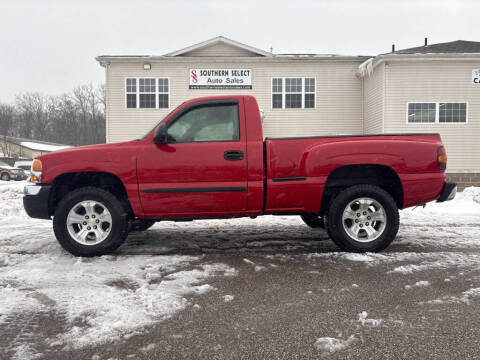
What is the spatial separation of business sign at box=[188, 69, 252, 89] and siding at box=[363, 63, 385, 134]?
486 centimetres

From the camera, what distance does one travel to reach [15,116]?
236 ft

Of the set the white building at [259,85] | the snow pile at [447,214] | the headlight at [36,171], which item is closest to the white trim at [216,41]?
the white building at [259,85]

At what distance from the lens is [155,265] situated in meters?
4.19

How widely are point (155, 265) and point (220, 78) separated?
41.9 feet

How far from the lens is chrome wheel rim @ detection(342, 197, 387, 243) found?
4715 millimetres

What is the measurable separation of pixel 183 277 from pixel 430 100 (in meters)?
14.1

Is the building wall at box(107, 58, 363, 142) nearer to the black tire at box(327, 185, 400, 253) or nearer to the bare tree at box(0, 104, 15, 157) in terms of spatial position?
the black tire at box(327, 185, 400, 253)

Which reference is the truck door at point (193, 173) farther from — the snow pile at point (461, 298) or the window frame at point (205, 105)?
the snow pile at point (461, 298)

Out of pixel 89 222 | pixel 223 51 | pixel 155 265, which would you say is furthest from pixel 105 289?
pixel 223 51

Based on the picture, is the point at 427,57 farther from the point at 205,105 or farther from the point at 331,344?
the point at 331,344

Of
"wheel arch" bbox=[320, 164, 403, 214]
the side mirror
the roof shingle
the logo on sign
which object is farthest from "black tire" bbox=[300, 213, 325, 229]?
the roof shingle

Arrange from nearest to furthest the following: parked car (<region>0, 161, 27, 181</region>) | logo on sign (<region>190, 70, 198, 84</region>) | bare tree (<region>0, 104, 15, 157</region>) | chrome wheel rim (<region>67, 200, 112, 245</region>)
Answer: chrome wheel rim (<region>67, 200, 112, 245</region>) < logo on sign (<region>190, 70, 198, 84</region>) < parked car (<region>0, 161, 27, 181</region>) < bare tree (<region>0, 104, 15, 157</region>)

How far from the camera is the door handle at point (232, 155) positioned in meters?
4.59

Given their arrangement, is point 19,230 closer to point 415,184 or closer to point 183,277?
point 183,277
